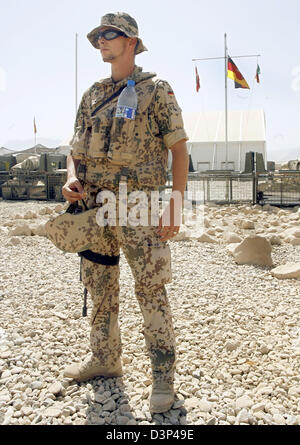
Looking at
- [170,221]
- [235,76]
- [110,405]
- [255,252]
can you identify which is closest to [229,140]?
[235,76]

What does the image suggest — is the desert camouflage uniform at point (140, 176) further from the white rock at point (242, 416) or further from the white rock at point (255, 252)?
the white rock at point (255, 252)

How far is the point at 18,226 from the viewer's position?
24.8 feet

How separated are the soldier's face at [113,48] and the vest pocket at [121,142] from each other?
330 mm

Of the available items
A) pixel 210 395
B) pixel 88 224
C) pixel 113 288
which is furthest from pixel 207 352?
pixel 88 224

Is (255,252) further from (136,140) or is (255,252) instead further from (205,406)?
(136,140)

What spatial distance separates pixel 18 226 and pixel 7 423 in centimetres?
578

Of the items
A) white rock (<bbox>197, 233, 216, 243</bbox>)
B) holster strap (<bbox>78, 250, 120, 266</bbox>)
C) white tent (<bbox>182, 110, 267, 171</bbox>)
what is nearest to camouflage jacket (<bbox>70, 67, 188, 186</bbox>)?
holster strap (<bbox>78, 250, 120, 266</bbox>)

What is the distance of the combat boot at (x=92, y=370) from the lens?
2.40 metres

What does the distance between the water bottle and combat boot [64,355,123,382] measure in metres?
1.34

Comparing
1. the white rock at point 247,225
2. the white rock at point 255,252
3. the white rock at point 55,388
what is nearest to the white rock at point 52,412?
the white rock at point 55,388

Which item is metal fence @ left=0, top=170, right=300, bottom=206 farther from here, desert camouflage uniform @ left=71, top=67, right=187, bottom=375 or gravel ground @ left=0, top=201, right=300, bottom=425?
desert camouflage uniform @ left=71, top=67, right=187, bottom=375

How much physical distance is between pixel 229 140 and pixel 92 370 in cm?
2128

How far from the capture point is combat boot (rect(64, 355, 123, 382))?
2.40m

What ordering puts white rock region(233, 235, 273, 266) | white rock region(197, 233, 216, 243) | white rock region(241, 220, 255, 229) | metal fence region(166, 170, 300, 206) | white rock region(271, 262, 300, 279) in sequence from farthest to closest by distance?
metal fence region(166, 170, 300, 206) < white rock region(241, 220, 255, 229) < white rock region(197, 233, 216, 243) < white rock region(233, 235, 273, 266) < white rock region(271, 262, 300, 279)
